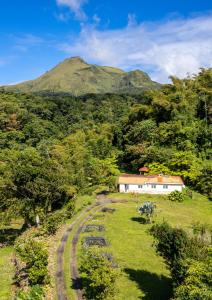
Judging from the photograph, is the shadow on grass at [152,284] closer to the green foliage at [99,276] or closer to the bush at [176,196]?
the green foliage at [99,276]

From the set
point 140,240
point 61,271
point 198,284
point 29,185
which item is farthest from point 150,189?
point 198,284

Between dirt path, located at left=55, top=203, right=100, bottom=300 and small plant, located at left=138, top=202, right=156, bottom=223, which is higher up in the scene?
small plant, located at left=138, top=202, right=156, bottom=223

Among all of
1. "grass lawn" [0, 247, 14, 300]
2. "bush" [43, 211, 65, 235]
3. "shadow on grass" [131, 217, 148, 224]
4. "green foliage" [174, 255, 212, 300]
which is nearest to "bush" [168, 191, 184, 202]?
"shadow on grass" [131, 217, 148, 224]

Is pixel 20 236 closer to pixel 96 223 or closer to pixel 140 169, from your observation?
pixel 96 223

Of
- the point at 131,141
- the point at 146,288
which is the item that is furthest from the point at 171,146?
the point at 146,288

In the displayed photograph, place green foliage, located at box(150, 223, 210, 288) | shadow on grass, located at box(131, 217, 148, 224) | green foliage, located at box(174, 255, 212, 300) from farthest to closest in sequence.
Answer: shadow on grass, located at box(131, 217, 148, 224) → green foliage, located at box(150, 223, 210, 288) → green foliage, located at box(174, 255, 212, 300)

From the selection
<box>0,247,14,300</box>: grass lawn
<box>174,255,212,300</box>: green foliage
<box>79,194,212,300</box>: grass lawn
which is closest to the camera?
<box>174,255,212,300</box>: green foliage

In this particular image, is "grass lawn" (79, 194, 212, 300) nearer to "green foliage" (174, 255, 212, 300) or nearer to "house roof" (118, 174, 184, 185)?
"house roof" (118, 174, 184, 185)
